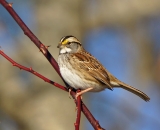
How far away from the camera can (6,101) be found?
354 inches

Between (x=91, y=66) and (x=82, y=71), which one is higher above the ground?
(x=91, y=66)

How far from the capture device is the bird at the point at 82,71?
4.97 m

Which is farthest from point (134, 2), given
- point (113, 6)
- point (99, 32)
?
point (99, 32)

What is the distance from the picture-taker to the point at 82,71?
520 centimetres

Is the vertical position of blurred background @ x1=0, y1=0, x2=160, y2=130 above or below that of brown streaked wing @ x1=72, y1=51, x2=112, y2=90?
above

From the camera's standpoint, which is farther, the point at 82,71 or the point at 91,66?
the point at 91,66

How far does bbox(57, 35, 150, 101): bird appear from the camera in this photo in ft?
16.3

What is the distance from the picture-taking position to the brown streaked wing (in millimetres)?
5243

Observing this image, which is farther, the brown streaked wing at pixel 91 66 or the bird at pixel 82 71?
the brown streaked wing at pixel 91 66

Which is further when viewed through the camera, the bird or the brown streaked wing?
the brown streaked wing

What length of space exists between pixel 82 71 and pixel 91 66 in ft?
0.71

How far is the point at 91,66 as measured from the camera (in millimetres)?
5387

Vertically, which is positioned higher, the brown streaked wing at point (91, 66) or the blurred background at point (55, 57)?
the blurred background at point (55, 57)

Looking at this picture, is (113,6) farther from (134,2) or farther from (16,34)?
(16,34)
